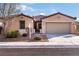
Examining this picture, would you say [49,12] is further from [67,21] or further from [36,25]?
[67,21]

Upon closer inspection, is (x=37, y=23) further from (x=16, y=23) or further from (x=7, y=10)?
(x=7, y=10)

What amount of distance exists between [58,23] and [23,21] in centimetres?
237

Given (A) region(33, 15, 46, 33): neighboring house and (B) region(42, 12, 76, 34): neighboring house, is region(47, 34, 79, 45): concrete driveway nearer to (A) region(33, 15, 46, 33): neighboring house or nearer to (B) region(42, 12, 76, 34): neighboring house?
(B) region(42, 12, 76, 34): neighboring house

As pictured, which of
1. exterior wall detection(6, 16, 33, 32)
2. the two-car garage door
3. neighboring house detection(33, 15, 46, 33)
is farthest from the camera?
the two-car garage door

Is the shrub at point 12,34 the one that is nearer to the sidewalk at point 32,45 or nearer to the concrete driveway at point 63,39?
the sidewalk at point 32,45

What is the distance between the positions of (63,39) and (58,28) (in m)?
0.94

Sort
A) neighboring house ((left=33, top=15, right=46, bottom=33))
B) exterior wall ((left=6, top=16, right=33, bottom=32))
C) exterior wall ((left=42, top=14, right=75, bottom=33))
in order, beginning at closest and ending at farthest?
exterior wall ((left=6, top=16, right=33, bottom=32)), neighboring house ((left=33, top=15, right=46, bottom=33)), exterior wall ((left=42, top=14, right=75, bottom=33))

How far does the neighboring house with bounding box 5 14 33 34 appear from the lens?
13.3 m

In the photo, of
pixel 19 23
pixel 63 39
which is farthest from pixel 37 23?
pixel 63 39

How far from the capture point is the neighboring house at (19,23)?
1334cm

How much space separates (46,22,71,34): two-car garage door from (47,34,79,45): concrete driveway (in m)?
0.26

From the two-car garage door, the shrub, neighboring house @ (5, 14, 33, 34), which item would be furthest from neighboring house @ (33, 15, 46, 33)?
the shrub

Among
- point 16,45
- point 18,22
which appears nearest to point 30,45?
point 16,45

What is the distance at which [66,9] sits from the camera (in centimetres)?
1315
